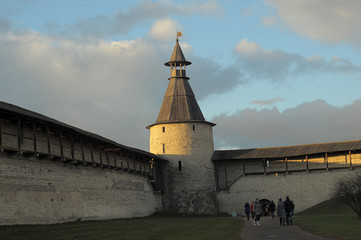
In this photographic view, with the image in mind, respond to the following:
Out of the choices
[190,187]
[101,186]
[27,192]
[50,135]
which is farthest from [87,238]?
[190,187]

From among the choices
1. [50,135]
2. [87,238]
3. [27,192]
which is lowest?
[87,238]

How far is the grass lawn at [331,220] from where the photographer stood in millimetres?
17589

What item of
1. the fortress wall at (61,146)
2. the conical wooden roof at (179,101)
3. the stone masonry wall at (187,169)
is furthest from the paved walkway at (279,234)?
the conical wooden roof at (179,101)

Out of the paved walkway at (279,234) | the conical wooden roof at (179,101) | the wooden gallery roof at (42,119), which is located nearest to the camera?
the paved walkway at (279,234)

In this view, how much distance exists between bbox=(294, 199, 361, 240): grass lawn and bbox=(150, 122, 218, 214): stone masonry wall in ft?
29.0

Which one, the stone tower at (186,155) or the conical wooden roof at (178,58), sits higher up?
the conical wooden roof at (178,58)

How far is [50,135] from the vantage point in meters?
28.7

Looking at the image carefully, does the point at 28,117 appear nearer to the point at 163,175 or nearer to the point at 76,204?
the point at 76,204

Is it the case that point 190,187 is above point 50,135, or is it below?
below

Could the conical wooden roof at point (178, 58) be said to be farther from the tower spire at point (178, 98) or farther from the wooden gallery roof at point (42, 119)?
the wooden gallery roof at point (42, 119)

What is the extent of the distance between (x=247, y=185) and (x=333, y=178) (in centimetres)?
721

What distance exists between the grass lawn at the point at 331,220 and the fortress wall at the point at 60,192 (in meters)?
11.2

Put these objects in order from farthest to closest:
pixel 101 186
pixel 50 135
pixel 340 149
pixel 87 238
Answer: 1. pixel 340 149
2. pixel 101 186
3. pixel 50 135
4. pixel 87 238

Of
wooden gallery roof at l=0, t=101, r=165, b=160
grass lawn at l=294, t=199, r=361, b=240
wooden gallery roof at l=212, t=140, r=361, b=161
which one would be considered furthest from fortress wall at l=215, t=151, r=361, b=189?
wooden gallery roof at l=0, t=101, r=165, b=160
